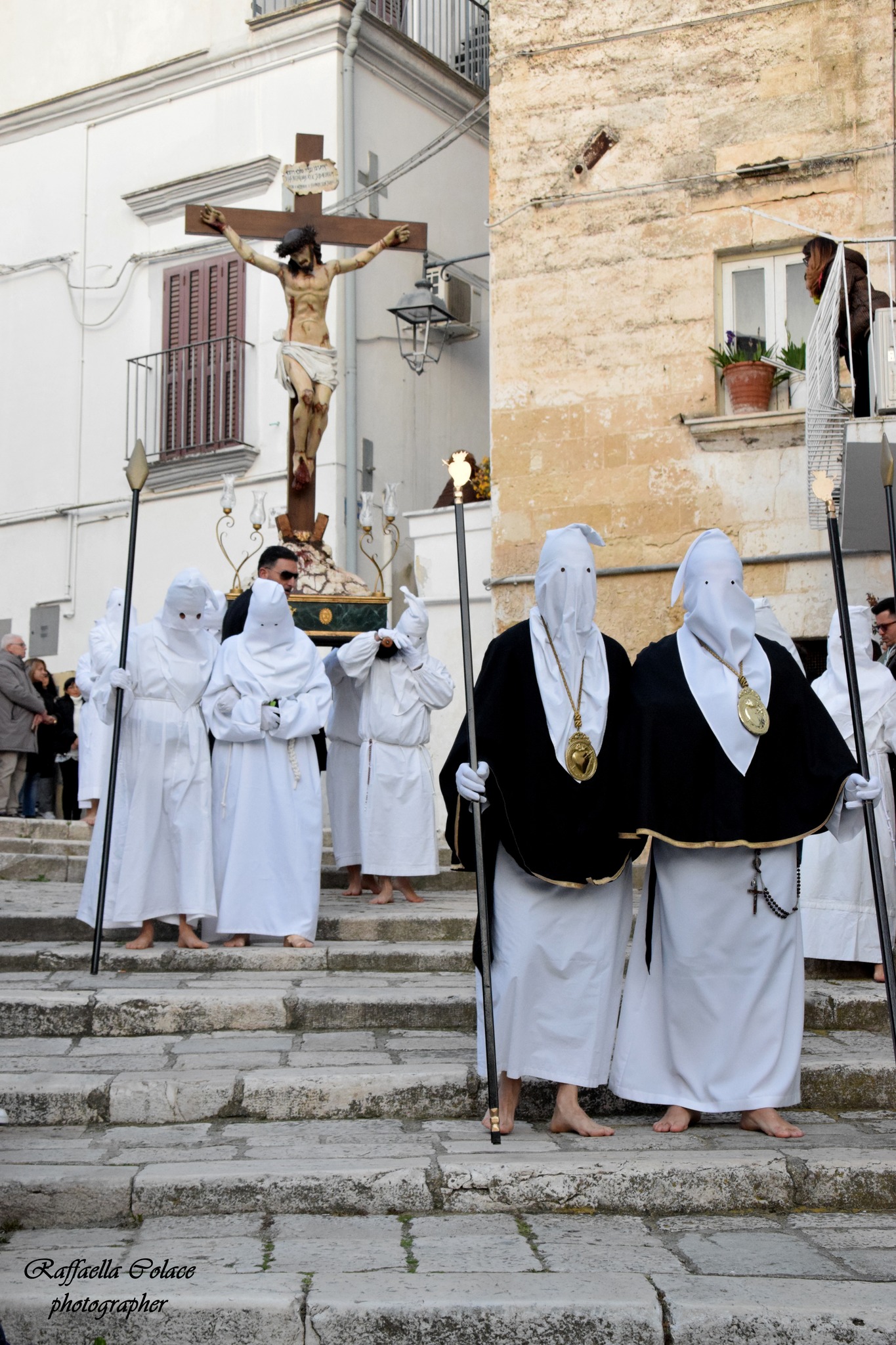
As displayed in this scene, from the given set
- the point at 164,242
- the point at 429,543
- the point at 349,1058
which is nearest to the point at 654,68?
the point at 429,543

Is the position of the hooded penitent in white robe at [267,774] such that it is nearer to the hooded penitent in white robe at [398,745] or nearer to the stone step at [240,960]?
the stone step at [240,960]

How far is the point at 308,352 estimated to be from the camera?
38.7ft

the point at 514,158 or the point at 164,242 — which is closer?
the point at 514,158

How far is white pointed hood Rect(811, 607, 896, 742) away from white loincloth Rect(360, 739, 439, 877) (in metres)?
2.40

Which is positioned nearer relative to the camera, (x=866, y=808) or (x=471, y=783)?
(x=471, y=783)

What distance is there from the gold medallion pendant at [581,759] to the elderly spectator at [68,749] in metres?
8.82

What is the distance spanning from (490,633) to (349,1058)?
7.88 metres

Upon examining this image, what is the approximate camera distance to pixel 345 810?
9109mm

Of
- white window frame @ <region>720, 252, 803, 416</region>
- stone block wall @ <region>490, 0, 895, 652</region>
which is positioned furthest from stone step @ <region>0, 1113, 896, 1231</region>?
white window frame @ <region>720, 252, 803, 416</region>

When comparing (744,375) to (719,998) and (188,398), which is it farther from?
(719,998)

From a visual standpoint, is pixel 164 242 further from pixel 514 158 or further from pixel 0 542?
pixel 514 158

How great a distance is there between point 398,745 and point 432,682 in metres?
0.42

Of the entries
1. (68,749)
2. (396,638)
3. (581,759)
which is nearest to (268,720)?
(396,638)

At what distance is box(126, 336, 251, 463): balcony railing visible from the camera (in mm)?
16344
